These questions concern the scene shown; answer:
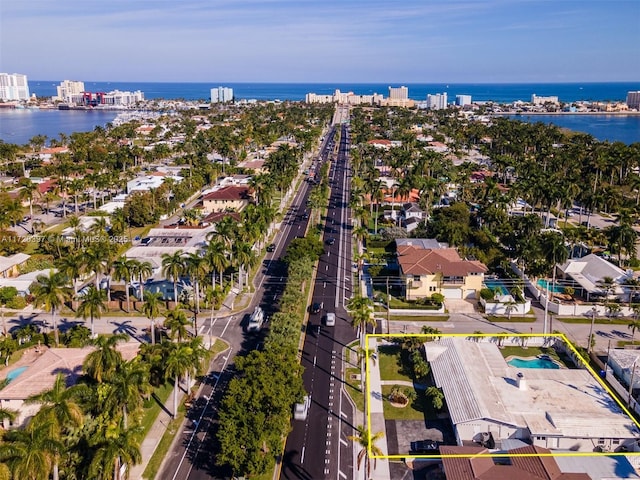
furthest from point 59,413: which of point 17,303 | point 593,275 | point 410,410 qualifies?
point 593,275

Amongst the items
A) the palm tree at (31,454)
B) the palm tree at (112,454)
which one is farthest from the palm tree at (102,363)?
the palm tree at (31,454)

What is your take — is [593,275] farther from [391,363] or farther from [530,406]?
[530,406]

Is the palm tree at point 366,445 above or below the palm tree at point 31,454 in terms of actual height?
below

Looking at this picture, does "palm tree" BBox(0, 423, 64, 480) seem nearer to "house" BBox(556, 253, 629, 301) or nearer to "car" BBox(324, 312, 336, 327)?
"car" BBox(324, 312, 336, 327)

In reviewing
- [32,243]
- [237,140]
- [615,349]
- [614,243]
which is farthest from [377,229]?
[237,140]

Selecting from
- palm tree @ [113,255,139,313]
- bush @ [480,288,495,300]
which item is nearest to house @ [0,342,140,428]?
palm tree @ [113,255,139,313]

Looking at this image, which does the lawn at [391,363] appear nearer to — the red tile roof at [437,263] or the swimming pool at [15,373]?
the red tile roof at [437,263]
